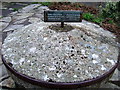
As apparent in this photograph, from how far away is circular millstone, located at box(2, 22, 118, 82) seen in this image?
5.64ft

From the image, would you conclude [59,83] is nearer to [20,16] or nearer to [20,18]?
[20,18]

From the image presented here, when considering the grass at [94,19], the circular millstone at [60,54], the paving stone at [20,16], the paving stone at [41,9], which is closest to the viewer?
the circular millstone at [60,54]

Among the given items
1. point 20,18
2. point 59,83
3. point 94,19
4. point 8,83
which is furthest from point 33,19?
point 59,83

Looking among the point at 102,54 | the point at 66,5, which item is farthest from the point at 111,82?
the point at 66,5

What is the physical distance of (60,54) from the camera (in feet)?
6.19

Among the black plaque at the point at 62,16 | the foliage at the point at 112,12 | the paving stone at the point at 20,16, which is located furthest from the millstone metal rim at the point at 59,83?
the paving stone at the point at 20,16

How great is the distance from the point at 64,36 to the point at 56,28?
0.22 m

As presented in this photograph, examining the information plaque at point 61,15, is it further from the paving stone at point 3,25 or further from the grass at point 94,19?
the paving stone at point 3,25

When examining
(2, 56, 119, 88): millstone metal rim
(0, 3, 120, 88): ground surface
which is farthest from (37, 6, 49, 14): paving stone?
(2, 56, 119, 88): millstone metal rim

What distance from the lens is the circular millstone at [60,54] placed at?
1.72 metres

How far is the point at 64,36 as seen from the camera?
6.75 feet

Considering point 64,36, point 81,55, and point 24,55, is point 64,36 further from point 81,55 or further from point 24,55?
point 24,55

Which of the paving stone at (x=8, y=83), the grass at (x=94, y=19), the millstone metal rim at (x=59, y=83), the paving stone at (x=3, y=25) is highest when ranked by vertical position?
the grass at (x=94, y=19)

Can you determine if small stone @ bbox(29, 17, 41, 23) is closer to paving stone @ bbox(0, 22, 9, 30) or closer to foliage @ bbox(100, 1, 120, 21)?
paving stone @ bbox(0, 22, 9, 30)
